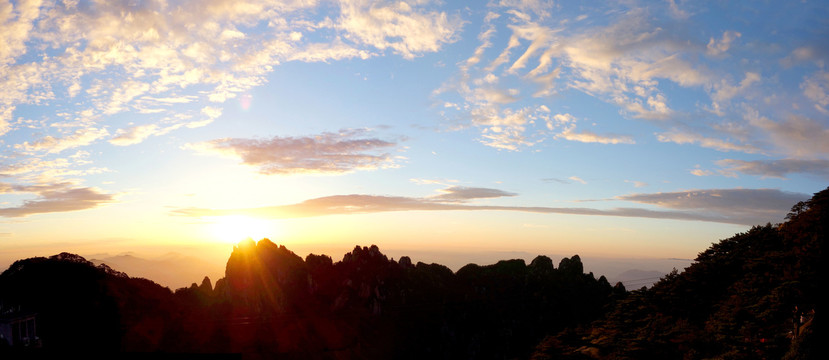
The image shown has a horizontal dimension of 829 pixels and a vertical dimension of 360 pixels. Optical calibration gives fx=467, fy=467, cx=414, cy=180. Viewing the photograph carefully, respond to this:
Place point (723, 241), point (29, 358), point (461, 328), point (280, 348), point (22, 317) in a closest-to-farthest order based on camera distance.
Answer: point (29, 358), point (22, 317), point (723, 241), point (280, 348), point (461, 328)

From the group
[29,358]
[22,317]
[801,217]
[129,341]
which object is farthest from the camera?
[129,341]

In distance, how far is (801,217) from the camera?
137 ft

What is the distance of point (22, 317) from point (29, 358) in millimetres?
15341

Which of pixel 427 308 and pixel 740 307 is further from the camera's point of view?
pixel 427 308

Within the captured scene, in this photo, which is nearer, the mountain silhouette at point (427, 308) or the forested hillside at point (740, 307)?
the forested hillside at point (740, 307)

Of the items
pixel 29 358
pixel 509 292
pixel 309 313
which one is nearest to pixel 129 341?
pixel 309 313

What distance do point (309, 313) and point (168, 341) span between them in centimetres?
3579

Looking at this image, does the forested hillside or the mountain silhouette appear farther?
the mountain silhouette

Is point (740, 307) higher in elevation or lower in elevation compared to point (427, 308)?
higher

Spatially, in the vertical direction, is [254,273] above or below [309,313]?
above

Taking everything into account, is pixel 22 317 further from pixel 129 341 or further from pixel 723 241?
pixel 723 241

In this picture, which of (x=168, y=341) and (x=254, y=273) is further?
(x=254, y=273)

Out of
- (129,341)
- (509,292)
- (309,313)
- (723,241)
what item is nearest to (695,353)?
(723,241)

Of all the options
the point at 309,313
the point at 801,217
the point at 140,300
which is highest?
the point at 801,217
